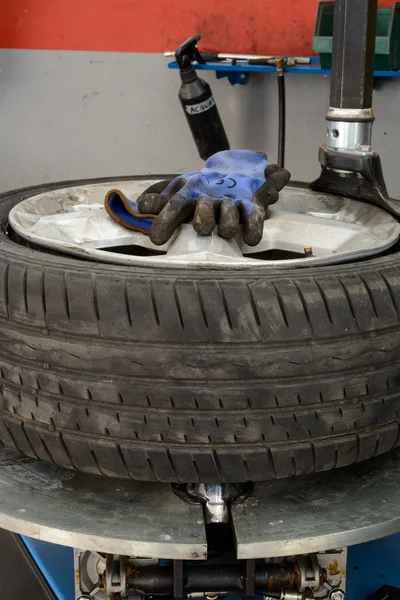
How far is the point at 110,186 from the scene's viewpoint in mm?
1570

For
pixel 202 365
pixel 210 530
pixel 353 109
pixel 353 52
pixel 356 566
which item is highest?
pixel 353 52

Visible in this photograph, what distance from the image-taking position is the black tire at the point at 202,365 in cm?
90

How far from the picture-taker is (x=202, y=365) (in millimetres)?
898

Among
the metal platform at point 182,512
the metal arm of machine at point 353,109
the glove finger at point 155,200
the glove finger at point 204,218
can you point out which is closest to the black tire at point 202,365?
the metal platform at point 182,512

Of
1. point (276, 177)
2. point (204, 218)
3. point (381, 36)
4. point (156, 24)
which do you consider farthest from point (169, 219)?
point (156, 24)

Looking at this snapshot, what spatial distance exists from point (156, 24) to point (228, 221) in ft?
5.81

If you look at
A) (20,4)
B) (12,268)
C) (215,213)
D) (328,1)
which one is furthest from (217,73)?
(12,268)

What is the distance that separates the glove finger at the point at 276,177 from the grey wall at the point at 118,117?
3.34ft

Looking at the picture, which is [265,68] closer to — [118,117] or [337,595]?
[118,117]

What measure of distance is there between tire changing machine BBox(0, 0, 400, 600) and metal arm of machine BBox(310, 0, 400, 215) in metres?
0.53

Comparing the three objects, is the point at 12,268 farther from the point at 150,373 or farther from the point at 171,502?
the point at 171,502

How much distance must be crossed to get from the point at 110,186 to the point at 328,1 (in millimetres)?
1020

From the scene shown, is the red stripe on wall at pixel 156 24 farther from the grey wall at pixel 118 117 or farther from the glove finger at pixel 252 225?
the glove finger at pixel 252 225

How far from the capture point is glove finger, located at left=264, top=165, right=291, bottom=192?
136 cm
